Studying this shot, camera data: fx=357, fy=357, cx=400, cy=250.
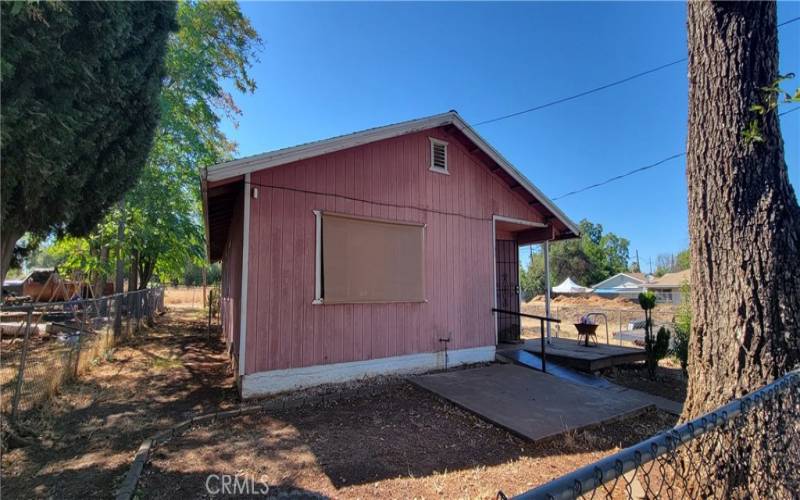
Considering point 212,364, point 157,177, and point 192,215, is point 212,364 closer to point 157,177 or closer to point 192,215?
point 157,177

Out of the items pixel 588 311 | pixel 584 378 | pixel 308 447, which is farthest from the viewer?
pixel 588 311

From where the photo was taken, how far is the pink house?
198 inches

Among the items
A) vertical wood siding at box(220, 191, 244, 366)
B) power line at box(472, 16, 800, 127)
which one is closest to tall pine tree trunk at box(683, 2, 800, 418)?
vertical wood siding at box(220, 191, 244, 366)

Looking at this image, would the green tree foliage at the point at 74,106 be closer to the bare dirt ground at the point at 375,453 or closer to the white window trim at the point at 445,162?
the bare dirt ground at the point at 375,453

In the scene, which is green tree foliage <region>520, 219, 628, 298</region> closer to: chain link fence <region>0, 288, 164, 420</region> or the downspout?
chain link fence <region>0, 288, 164, 420</region>

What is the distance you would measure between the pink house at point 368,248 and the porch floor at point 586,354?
130cm

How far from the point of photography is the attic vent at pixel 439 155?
6902mm

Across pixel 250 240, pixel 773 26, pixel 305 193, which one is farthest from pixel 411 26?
pixel 773 26

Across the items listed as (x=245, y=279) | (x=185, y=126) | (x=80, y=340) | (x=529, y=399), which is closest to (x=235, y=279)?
(x=245, y=279)

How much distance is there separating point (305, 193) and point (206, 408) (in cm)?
330

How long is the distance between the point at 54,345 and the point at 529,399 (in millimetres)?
7595

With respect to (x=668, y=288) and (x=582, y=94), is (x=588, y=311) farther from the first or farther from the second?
(x=582, y=94)

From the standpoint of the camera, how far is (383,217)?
6117 mm

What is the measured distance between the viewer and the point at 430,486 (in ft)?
9.54
